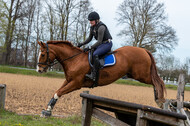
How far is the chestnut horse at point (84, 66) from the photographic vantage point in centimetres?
431

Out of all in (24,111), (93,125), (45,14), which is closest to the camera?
(93,125)

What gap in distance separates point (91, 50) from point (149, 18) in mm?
22152

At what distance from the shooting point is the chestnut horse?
14.2 feet

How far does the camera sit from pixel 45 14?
26812mm

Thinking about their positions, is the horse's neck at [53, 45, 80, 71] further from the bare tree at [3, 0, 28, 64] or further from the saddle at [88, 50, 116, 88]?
the bare tree at [3, 0, 28, 64]

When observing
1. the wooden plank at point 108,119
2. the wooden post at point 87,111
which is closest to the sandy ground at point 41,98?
the wooden post at point 87,111

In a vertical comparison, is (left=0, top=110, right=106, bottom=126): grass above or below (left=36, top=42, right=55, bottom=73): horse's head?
below

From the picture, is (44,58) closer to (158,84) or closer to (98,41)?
(98,41)

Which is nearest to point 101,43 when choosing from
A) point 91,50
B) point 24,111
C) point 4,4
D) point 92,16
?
point 91,50

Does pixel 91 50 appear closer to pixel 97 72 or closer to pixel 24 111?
pixel 97 72

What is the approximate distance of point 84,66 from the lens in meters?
4.46

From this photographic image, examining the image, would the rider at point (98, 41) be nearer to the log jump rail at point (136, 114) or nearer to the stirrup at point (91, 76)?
the stirrup at point (91, 76)

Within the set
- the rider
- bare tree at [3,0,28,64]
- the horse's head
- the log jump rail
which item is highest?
bare tree at [3,0,28,64]

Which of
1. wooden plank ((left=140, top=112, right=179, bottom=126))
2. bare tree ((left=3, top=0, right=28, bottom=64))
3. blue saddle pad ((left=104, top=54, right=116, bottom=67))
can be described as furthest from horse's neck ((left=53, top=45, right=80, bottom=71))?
bare tree ((left=3, top=0, right=28, bottom=64))
